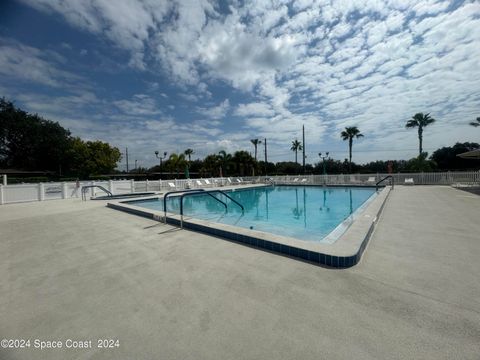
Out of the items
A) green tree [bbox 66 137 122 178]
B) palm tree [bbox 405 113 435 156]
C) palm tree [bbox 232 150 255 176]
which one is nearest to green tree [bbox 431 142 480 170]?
palm tree [bbox 405 113 435 156]

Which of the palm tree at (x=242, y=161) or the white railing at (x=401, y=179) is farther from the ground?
the palm tree at (x=242, y=161)

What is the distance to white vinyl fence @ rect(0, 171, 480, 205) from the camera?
11758 millimetres

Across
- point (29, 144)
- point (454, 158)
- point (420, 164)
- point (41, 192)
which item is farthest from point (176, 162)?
point (454, 158)

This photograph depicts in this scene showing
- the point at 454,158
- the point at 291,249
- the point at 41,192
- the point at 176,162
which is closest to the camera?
the point at 291,249

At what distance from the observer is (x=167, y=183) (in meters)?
17.2

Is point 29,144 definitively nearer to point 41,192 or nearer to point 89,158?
point 89,158

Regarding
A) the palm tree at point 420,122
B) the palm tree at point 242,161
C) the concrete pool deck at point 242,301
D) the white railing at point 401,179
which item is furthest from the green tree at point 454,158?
the concrete pool deck at point 242,301

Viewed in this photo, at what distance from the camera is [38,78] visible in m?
14.8

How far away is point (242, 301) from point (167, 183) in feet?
53.4

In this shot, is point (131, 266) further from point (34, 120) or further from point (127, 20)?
point (34, 120)

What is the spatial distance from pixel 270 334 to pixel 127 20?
1118cm

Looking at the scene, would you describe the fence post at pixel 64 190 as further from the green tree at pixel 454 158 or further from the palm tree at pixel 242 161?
the green tree at pixel 454 158

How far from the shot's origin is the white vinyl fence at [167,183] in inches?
463

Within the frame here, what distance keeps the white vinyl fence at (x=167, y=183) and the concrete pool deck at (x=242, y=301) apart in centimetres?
1113
